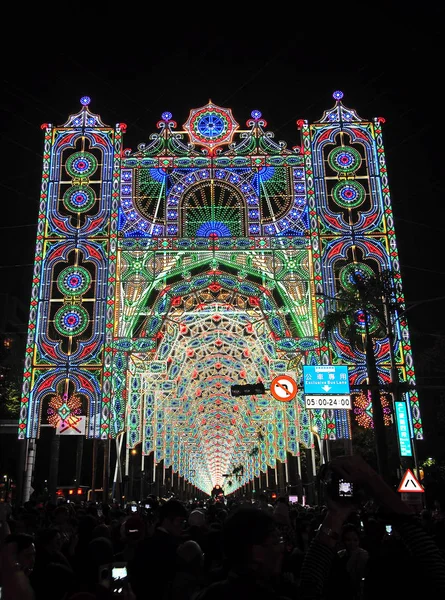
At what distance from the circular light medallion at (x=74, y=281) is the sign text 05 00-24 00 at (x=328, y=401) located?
12271 mm

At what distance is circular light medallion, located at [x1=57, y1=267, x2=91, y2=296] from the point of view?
30423 millimetres

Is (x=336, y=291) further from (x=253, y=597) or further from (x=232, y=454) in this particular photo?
(x=232, y=454)

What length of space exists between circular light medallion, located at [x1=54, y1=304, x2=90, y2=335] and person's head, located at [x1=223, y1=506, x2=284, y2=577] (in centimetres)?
2725

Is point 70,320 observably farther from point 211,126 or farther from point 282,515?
point 282,515

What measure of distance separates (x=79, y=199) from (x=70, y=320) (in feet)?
20.1

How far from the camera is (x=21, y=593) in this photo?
4480mm

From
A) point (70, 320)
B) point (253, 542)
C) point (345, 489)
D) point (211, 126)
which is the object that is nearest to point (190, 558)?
point (345, 489)

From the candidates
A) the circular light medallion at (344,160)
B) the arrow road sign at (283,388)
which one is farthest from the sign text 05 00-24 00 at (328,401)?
Answer: the circular light medallion at (344,160)

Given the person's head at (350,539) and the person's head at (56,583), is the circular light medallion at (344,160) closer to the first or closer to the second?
the person's head at (350,539)

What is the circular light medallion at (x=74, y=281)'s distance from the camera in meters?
30.4

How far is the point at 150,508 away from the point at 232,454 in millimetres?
94026

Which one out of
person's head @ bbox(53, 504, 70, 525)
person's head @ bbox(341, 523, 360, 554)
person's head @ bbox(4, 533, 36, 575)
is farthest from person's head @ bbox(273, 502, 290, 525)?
person's head @ bbox(4, 533, 36, 575)

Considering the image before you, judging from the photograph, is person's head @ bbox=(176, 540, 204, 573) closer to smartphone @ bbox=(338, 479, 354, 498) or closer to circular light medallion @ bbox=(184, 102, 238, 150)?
smartphone @ bbox=(338, 479, 354, 498)

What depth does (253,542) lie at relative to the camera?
336cm
